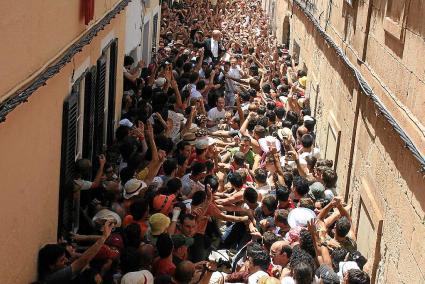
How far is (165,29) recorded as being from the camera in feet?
72.1

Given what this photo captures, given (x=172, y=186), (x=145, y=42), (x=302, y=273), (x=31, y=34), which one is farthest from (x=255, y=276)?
(x=145, y=42)

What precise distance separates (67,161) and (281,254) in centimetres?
255

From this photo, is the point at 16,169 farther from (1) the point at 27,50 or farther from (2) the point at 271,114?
(2) the point at 271,114

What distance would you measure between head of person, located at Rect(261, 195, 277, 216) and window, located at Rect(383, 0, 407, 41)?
2261 mm

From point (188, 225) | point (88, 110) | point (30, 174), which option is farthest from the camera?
point (88, 110)

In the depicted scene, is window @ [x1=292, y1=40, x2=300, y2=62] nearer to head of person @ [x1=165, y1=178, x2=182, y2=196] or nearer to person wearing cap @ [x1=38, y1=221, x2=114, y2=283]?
head of person @ [x1=165, y1=178, x2=182, y2=196]

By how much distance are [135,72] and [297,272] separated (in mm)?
8102

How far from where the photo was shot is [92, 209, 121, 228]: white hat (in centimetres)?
700

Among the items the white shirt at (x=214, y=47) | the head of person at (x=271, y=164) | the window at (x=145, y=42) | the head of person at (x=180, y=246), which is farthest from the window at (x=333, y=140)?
the white shirt at (x=214, y=47)

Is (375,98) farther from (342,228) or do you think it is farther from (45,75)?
(45,75)

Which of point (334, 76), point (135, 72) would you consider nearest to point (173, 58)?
point (135, 72)

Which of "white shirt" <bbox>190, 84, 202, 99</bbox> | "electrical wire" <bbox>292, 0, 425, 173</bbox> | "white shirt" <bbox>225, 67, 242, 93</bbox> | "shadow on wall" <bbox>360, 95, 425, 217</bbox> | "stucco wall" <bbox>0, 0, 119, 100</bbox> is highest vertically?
"stucco wall" <bbox>0, 0, 119, 100</bbox>

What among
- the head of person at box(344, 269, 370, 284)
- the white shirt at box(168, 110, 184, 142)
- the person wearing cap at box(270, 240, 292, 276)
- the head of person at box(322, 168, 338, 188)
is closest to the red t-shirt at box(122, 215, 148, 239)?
the person wearing cap at box(270, 240, 292, 276)

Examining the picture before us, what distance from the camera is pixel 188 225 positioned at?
7.13m
